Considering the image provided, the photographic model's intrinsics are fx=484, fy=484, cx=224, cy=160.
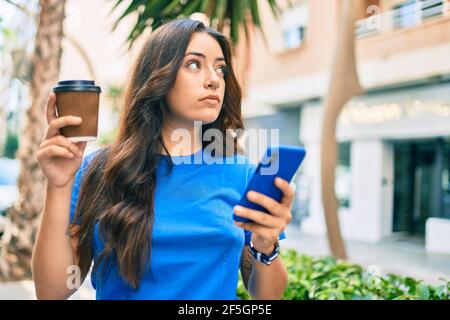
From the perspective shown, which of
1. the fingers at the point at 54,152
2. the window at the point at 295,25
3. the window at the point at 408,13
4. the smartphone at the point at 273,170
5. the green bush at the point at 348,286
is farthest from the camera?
the window at the point at 295,25

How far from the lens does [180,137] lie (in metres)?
1.13

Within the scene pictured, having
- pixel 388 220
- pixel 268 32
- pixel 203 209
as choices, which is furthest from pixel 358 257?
pixel 203 209

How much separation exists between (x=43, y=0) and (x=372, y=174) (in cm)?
A: 758

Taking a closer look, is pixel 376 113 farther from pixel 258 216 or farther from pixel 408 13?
pixel 258 216

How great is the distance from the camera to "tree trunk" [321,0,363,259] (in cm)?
404

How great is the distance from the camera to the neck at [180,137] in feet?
3.67

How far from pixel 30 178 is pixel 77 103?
11.5 ft

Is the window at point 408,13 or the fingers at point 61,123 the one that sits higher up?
the window at point 408,13

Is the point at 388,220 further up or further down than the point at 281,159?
further down

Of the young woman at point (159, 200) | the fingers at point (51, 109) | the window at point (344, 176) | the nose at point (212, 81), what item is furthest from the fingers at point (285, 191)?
the window at point (344, 176)

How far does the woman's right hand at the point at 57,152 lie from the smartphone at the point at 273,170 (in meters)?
0.34

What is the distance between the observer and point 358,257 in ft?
24.2

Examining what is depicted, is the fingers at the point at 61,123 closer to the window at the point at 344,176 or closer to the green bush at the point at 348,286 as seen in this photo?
the green bush at the point at 348,286

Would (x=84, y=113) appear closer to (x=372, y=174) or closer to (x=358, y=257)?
(x=358, y=257)
